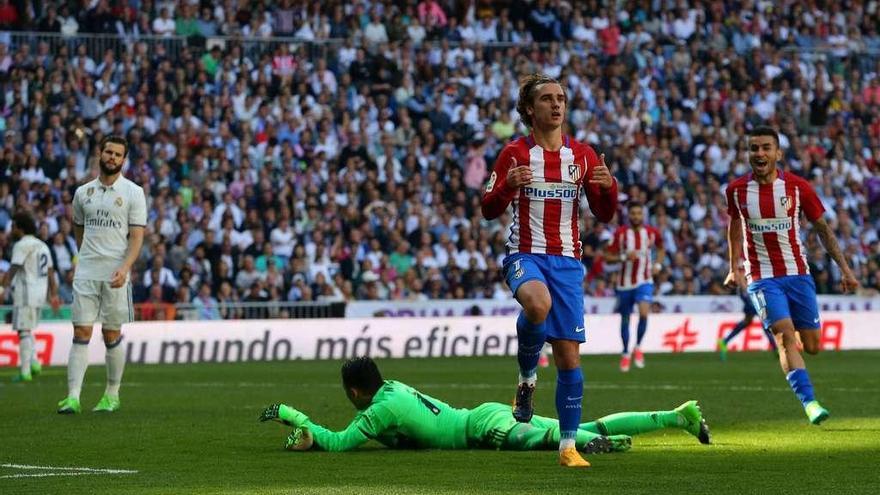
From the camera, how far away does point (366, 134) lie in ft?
109

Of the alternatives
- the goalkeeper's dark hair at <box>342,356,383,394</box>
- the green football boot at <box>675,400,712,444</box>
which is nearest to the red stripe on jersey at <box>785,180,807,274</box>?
the green football boot at <box>675,400,712,444</box>

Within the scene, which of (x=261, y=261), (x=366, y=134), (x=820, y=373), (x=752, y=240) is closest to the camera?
(x=752, y=240)

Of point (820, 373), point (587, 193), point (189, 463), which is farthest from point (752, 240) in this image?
point (820, 373)

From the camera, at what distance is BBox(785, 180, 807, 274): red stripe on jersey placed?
44.4 ft

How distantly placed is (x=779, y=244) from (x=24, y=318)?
12406 millimetres

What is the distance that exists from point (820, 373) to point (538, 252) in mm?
13451

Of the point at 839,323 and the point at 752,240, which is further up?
the point at 752,240

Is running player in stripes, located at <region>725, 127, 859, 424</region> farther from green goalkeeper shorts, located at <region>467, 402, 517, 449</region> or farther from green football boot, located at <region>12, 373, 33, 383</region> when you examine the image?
green football boot, located at <region>12, 373, 33, 383</region>

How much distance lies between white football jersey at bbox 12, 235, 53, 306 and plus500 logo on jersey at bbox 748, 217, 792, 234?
38.8 ft

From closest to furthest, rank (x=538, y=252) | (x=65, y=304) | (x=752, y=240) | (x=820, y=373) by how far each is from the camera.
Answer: (x=538, y=252)
(x=752, y=240)
(x=820, y=373)
(x=65, y=304)

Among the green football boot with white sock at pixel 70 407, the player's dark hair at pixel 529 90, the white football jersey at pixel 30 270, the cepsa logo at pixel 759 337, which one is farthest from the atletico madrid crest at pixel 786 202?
Answer: the cepsa logo at pixel 759 337

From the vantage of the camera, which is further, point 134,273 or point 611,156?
point 611,156

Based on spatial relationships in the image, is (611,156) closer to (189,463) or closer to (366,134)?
(366,134)

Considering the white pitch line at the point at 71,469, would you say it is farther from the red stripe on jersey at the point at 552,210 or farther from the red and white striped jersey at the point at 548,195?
the red stripe on jersey at the point at 552,210
